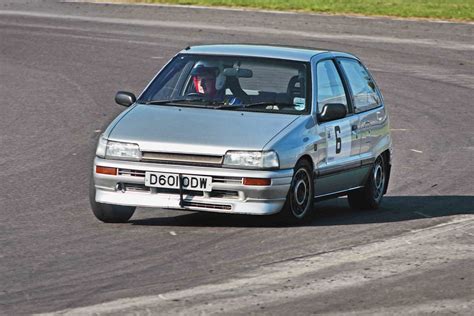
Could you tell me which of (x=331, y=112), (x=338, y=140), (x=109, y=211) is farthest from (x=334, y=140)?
(x=109, y=211)

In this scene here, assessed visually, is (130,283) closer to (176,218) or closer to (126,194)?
(126,194)

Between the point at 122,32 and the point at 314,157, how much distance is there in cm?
2225

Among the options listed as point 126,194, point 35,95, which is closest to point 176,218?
point 126,194

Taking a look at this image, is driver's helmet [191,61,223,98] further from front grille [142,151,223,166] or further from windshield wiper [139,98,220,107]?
front grille [142,151,223,166]

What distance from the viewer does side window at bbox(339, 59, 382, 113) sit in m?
13.7

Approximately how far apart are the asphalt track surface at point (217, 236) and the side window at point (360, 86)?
958mm

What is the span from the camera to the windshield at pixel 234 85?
12.5 m

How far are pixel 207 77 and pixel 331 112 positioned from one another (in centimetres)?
114

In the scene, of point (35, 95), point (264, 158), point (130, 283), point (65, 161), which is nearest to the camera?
point (130, 283)

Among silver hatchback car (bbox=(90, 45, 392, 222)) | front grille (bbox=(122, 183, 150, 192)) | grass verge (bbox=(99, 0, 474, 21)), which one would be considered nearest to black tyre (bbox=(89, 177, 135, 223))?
silver hatchback car (bbox=(90, 45, 392, 222))

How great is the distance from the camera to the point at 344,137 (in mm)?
12984

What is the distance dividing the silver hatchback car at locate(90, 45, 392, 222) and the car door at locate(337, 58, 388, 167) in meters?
0.02

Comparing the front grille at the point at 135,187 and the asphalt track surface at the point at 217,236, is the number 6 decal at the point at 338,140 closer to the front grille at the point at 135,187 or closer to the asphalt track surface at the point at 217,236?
the asphalt track surface at the point at 217,236

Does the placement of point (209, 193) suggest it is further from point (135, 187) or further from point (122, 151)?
point (122, 151)
